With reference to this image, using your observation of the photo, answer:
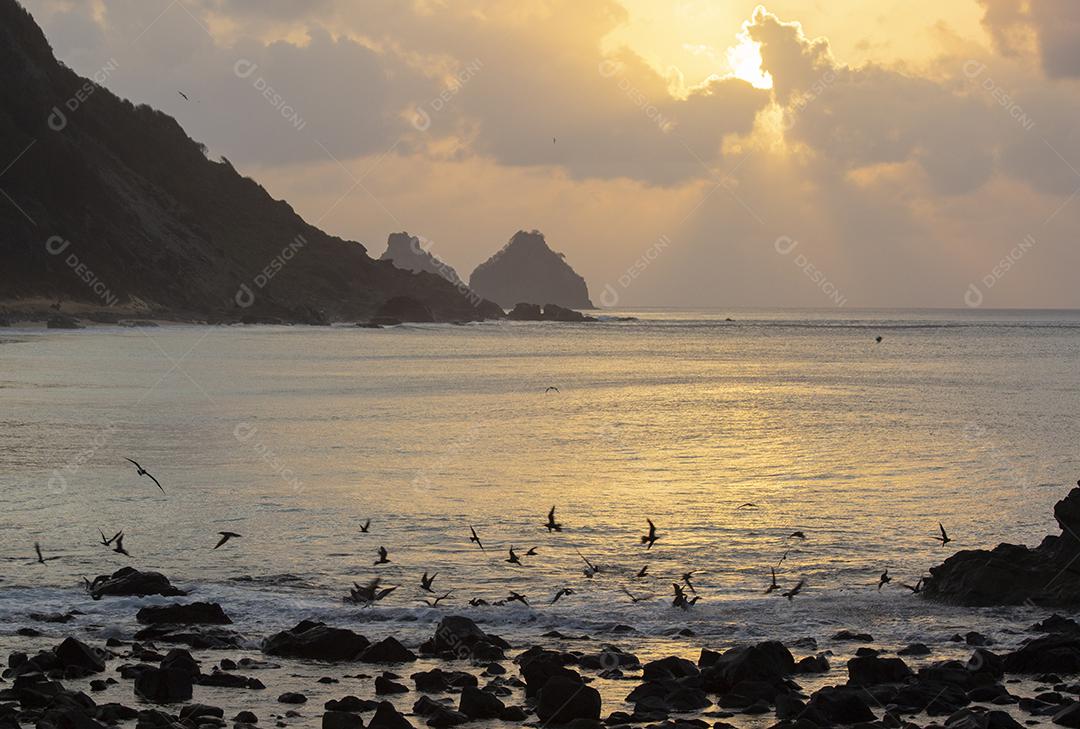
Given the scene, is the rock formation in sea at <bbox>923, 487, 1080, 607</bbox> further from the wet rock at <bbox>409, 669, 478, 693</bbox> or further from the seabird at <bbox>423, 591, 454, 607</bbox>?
the wet rock at <bbox>409, 669, 478, 693</bbox>

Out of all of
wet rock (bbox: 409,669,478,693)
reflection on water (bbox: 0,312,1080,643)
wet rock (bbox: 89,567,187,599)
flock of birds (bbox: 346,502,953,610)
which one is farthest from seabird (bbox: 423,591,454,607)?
wet rock (bbox: 89,567,187,599)

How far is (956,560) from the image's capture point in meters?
21.9

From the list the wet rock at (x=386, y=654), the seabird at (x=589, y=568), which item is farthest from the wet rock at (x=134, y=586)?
the seabird at (x=589, y=568)

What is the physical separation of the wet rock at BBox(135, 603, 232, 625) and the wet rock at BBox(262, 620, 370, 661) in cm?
194

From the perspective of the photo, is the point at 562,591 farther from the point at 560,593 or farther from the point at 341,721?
the point at 341,721

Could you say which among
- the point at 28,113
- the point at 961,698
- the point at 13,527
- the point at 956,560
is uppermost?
the point at 28,113

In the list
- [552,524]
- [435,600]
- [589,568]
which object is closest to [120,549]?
[435,600]

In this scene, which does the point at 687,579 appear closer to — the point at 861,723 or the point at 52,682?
the point at 861,723

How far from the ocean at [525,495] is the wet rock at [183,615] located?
391mm

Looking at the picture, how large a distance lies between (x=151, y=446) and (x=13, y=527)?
17507 mm

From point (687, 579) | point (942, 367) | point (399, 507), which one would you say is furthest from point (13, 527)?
point (942, 367)

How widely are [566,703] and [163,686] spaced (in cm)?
508

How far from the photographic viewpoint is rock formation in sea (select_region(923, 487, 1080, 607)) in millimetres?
21047

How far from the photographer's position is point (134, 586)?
815 inches
